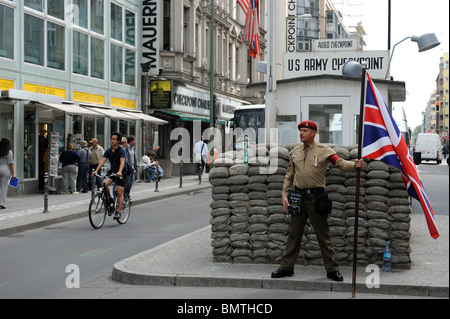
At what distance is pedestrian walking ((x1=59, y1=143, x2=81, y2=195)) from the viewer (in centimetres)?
2172

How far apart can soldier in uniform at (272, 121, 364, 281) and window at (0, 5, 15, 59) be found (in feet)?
47.1

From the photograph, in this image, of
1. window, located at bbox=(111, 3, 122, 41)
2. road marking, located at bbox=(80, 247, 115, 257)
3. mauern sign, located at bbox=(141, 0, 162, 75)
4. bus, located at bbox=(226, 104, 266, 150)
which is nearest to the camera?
road marking, located at bbox=(80, 247, 115, 257)

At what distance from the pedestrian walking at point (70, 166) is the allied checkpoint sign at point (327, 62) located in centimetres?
948

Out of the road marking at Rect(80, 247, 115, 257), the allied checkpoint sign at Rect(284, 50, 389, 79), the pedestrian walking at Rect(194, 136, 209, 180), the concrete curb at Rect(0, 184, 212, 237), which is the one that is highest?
the allied checkpoint sign at Rect(284, 50, 389, 79)

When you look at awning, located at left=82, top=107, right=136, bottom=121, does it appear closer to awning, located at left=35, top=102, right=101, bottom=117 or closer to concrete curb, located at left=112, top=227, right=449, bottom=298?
awning, located at left=35, top=102, right=101, bottom=117

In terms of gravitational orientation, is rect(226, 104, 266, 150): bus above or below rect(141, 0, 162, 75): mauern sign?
below

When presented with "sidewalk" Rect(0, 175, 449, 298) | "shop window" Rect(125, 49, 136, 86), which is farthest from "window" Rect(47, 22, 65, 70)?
"sidewalk" Rect(0, 175, 449, 298)

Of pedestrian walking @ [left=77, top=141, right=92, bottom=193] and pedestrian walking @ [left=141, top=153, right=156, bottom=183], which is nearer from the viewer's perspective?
pedestrian walking @ [left=77, top=141, right=92, bottom=193]

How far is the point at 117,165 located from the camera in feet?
45.0

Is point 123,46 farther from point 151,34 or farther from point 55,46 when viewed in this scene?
point 55,46

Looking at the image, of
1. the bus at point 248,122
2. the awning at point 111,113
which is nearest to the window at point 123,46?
the awning at point 111,113

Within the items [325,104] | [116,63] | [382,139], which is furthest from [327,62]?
[116,63]

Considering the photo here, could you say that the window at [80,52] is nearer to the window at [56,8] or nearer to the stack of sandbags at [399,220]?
the window at [56,8]

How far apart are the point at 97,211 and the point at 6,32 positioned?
29.0ft
